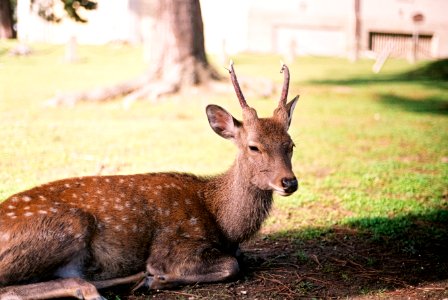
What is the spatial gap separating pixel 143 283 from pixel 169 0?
10.5 meters

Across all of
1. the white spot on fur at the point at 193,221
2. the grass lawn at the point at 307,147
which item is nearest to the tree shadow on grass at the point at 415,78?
the grass lawn at the point at 307,147

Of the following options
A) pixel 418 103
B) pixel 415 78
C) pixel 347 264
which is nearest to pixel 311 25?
pixel 415 78

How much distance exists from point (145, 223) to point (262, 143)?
1106 millimetres

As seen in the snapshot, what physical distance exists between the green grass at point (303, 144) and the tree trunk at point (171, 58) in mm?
395

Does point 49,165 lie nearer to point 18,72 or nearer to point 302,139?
point 302,139

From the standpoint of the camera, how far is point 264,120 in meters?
5.09

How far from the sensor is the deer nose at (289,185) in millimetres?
4627

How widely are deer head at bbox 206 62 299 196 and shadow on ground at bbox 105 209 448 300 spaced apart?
0.77 metres

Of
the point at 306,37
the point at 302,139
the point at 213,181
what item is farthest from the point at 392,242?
the point at 306,37

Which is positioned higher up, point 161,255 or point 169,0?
point 169,0

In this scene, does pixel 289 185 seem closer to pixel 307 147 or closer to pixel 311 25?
pixel 307 147

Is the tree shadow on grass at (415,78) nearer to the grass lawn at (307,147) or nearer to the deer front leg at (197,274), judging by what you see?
the grass lawn at (307,147)

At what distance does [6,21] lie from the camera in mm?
6262

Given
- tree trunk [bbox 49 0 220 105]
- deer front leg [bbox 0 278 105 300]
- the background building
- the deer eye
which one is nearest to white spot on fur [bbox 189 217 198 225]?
the deer eye
